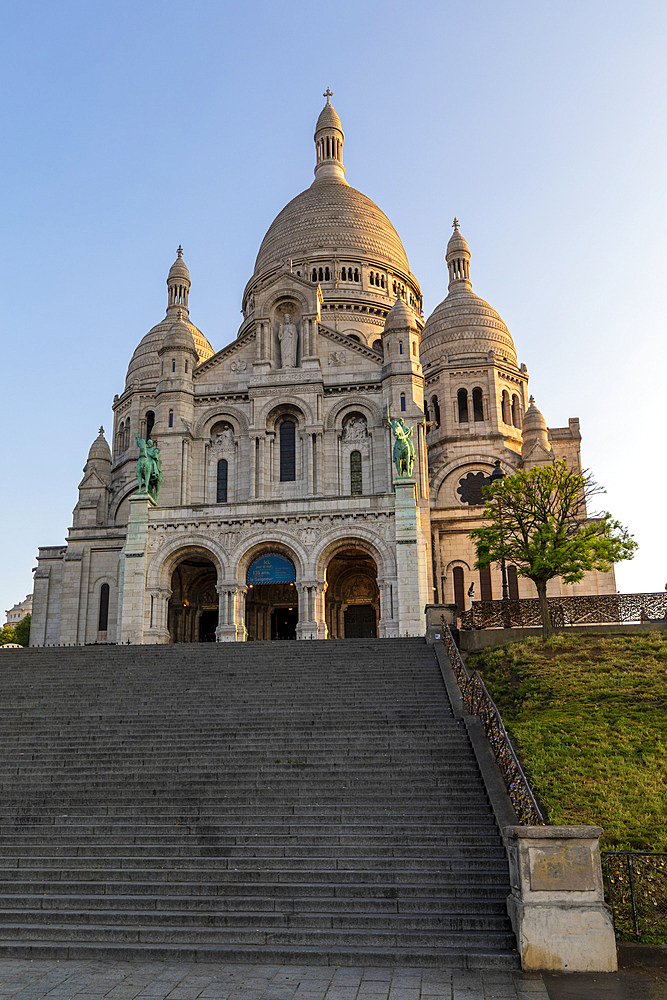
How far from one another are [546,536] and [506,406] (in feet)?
84.3

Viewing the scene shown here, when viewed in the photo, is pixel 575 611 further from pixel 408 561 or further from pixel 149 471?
pixel 149 471

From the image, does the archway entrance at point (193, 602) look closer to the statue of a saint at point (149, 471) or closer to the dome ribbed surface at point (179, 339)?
the statue of a saint at point (149, 471)

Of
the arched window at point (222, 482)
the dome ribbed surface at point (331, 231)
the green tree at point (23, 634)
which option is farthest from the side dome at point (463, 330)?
the green tree at point (23, 634)

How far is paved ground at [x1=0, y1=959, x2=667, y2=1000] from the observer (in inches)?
348

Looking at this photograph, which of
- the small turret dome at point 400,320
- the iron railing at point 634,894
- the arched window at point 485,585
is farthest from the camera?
the arched window at point 485,585

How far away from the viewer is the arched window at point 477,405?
52.4 m

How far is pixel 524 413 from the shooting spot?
53125mm

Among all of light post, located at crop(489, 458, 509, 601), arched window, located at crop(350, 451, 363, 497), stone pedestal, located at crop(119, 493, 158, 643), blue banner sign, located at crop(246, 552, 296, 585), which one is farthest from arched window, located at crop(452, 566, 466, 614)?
stone pedestal, located at crop(119, 493, 158, 643)

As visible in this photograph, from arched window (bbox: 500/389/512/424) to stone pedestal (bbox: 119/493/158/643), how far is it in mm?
25812

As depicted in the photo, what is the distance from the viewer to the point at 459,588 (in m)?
46.1

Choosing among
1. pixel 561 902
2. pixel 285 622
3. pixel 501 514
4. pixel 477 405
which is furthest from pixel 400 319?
pixel 561 902

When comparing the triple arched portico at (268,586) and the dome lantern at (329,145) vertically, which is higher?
the dome lantern at (329,145)

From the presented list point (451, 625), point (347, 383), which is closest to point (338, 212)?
point (347, 383)

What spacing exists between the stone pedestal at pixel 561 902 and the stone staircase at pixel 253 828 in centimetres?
47
